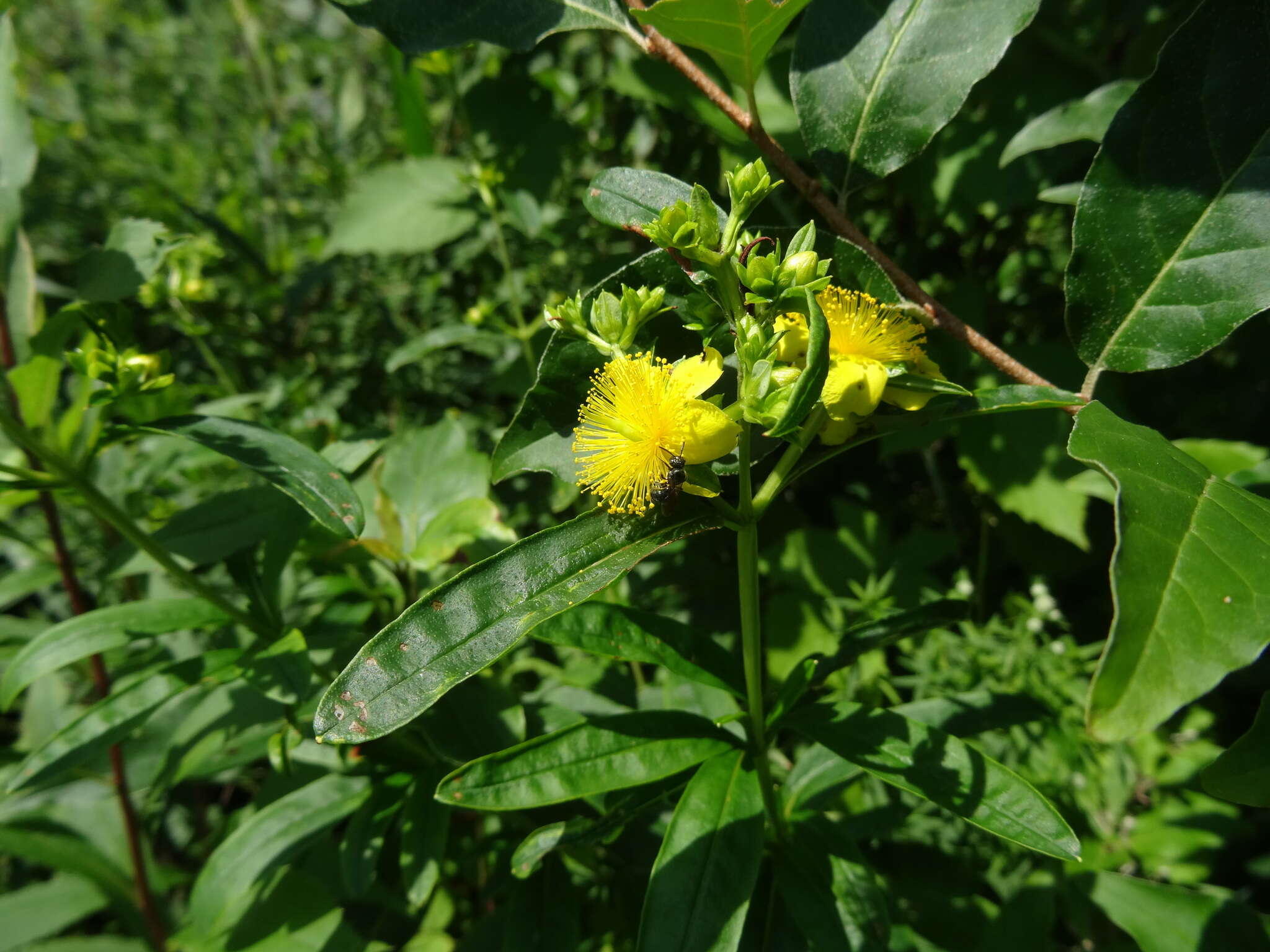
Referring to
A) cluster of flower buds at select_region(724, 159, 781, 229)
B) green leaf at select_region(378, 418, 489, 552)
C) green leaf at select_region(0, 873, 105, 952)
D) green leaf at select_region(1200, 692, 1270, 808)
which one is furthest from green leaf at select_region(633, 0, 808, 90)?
green leaf at select_region(0, 873, 105, 952)

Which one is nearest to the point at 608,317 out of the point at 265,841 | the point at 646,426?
the point at 646,426

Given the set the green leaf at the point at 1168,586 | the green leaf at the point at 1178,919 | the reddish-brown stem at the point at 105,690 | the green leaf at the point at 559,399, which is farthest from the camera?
the reddish-brown stem at the point at 105,690

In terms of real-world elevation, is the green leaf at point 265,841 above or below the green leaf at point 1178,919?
above

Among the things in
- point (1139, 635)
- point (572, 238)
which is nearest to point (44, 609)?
point (572, 238)

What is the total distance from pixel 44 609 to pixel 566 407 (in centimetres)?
215

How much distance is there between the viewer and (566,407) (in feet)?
3.16

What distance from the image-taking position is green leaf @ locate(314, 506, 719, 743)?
685 millimetres

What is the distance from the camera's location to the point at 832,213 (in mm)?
991

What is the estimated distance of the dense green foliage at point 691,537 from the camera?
0.80 meters

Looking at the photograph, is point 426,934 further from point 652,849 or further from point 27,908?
point 27,908

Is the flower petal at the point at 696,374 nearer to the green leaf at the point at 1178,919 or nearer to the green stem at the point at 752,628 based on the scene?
the green stem at the point at 752,628

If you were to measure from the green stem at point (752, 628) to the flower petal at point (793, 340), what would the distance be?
0.10 metres

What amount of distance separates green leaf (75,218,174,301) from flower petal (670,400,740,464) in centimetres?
91

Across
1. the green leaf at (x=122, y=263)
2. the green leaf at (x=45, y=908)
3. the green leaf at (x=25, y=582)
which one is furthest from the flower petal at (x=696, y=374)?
the green leaf at (x=45, y=908)
